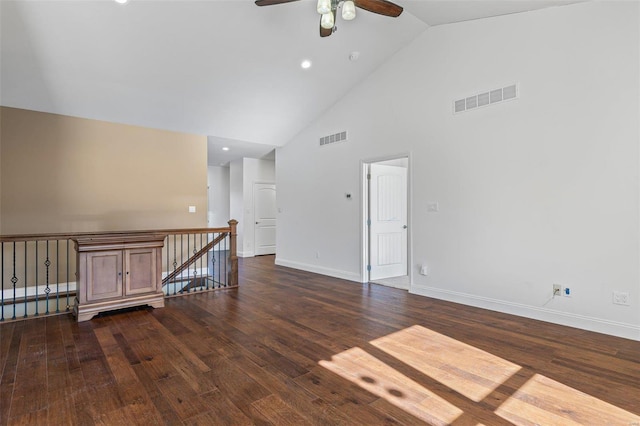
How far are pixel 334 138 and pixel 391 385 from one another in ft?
14.9

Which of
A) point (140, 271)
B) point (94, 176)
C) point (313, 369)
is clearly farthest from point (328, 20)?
point (94, 176)

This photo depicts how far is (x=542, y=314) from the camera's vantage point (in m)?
3.64

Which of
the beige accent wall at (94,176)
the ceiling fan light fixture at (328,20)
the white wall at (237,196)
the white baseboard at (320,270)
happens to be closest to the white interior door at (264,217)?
the white wall at (237,196)

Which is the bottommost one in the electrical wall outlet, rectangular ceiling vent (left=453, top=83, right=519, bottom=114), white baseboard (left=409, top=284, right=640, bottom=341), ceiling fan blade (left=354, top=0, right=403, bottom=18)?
white baseboard (left=409, top=284, right=640, bottom=341)

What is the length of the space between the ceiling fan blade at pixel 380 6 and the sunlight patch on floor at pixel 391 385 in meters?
3.05

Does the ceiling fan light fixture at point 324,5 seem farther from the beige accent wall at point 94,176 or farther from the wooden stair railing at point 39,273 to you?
the beige accent wall at point 94,176

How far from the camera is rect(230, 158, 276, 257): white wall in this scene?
29.2ft

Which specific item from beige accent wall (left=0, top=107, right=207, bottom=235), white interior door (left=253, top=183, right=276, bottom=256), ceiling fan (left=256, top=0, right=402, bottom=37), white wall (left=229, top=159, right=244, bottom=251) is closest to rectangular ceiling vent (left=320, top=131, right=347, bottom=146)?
beige accent wall (left=0, top=107, right=207, bottom=235)

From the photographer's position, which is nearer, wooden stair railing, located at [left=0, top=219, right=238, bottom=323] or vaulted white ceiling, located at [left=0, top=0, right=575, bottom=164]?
vaulted white ceiling, located at [left=0, top=0, right=575, bottom=164]

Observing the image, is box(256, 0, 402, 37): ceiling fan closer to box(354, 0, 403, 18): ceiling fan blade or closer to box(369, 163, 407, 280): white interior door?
box(354, 0, 403, 18): ceiling fan blade

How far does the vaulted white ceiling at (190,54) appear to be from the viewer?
368 centimetres

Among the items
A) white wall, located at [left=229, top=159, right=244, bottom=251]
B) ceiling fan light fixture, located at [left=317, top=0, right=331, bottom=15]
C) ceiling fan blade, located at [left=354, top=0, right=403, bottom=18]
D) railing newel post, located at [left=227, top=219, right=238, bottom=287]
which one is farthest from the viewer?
white wall, located at [left=229, top=159, right=244, bottom=251]

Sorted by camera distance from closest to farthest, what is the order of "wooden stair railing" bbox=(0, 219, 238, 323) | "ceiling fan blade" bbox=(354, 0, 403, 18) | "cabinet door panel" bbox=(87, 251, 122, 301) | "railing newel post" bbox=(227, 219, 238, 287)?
"ceiling fan blade" bbox=(354, 0, 403, 18) → "cabinet door panel" bbox=(87, 251, 122, 301) → "wooden stair railing" bbox=(0, 219, 238, 323) → "railing newel post" bbox=(227, 219, 238, 287)

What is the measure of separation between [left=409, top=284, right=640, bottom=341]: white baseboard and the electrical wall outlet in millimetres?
193
